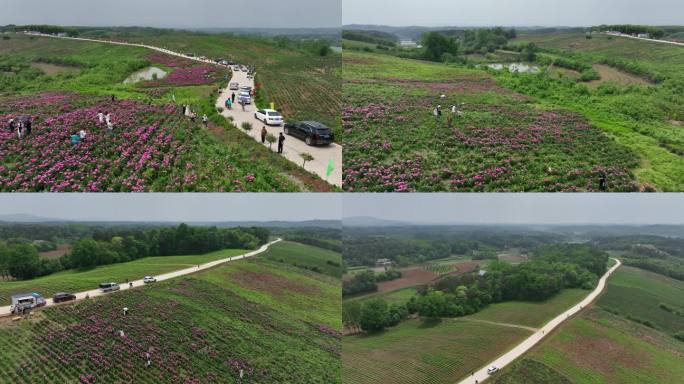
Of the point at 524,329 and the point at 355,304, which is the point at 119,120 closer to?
the point at 355,304

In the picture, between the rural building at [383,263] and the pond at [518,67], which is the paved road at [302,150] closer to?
the rural building at [383,263]

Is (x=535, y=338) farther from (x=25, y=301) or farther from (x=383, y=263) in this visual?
(x=25, y=301)

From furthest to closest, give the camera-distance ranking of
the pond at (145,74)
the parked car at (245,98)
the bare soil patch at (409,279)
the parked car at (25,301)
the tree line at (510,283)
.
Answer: the pond at (145,74) < the parked car at (245,98) < the parked car at (25,301) < the tree line at (510,283) < the bare soil patch at (409,279)

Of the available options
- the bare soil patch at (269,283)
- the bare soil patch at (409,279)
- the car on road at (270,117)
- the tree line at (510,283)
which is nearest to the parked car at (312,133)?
the car on road at (270,117)

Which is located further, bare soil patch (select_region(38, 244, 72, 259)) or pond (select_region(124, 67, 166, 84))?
pond (select_region(124, 67, 166, 84))

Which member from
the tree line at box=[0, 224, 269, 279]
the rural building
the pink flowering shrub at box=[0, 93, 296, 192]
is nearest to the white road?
the pink flowering shrub at box=[0, 93, 296, 192]

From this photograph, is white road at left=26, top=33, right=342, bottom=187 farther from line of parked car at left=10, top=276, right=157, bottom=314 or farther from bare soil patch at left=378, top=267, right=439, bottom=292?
line of parked car at left=10, top=276, right=157, bottom=314

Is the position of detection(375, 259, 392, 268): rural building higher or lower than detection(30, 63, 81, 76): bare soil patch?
lower
